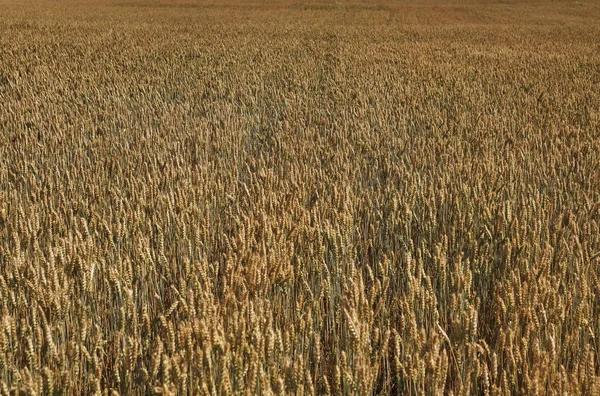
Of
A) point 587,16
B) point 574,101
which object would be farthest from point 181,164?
point 587,16

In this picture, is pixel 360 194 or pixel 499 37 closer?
pixel 360 194

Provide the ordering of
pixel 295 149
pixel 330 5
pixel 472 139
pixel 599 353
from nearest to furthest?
pixel 599 353
pixel 295 149
pixel 472 139
pixel 330 5

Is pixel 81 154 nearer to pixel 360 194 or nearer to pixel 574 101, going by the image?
pixel 360 194

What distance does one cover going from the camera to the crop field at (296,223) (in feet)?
6.11

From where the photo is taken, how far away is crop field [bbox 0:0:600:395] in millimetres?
1863

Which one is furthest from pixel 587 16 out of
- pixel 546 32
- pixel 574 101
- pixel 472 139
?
pixel 472 139

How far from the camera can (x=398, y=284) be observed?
9.05ft

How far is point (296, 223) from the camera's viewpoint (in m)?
3.01

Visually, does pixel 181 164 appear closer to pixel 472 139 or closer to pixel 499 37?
pixel 472 139

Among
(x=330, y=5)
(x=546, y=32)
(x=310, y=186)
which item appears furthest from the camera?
(x=330, y=5)

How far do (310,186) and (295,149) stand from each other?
1303 mm

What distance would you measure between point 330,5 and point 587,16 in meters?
11.7

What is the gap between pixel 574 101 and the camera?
7.46m

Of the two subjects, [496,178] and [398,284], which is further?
[496,178]
